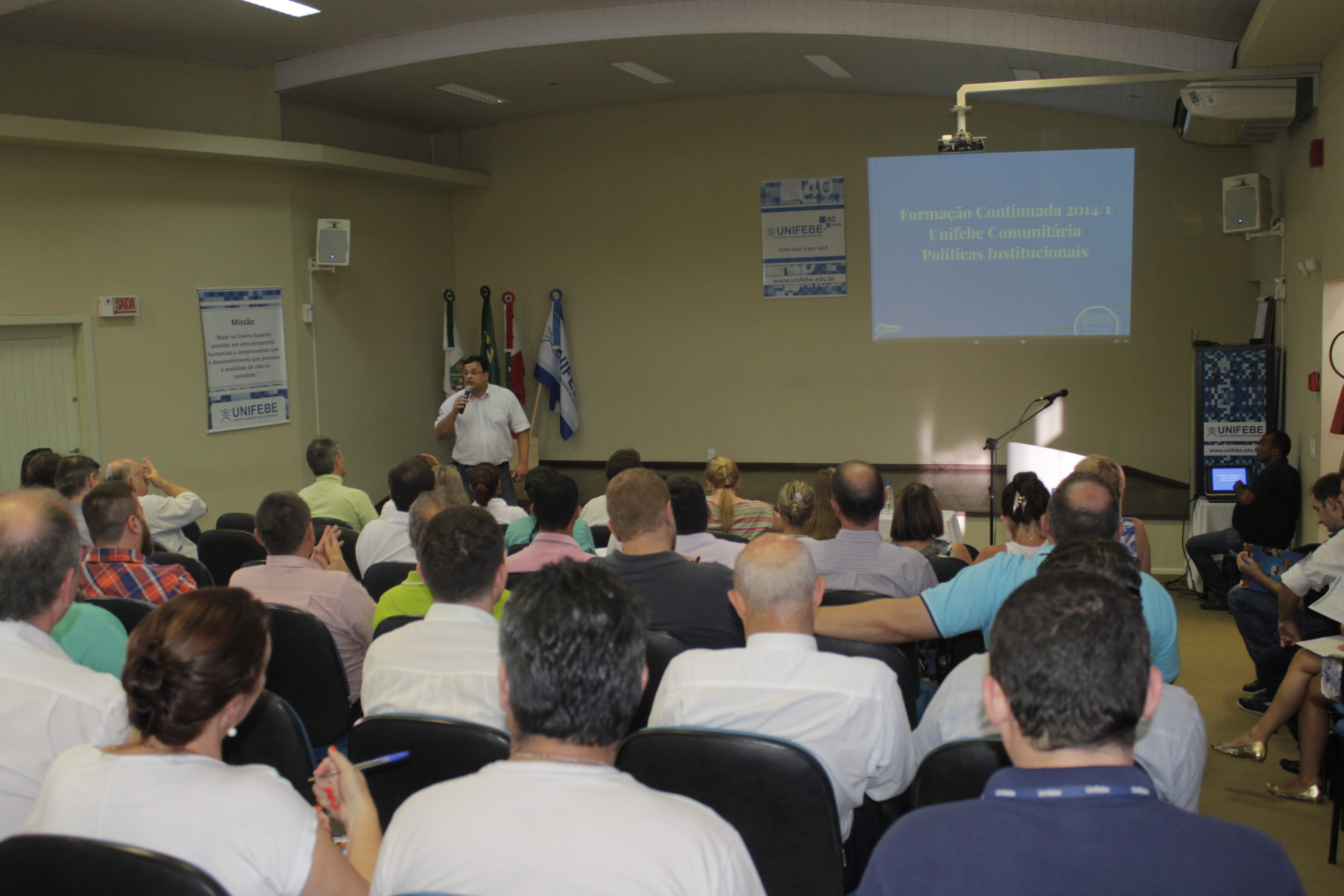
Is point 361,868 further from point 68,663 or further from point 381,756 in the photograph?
point 68,663

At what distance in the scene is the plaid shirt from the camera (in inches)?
125

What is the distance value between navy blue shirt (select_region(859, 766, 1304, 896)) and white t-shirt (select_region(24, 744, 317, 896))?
83 cm

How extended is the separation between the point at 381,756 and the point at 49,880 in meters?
0.68

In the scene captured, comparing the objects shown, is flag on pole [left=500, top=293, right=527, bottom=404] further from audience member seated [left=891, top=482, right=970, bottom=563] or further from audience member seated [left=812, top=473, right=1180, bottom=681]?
audience member seated [left=812, top=473, right=1180, bottom=681]

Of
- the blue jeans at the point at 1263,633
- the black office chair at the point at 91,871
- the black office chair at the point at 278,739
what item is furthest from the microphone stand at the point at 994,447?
the black office chair at the point at 91,871

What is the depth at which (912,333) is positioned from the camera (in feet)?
23.9

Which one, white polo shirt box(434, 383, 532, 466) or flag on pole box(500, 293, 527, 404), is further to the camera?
flag on pole box(500, 293, 527, 404)

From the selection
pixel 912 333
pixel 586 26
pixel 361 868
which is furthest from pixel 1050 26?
pixel 361 868

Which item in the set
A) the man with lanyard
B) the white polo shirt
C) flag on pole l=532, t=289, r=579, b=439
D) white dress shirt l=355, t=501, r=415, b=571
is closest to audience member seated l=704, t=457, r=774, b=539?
white dress shirt l=355, t=501, r=415, b=571

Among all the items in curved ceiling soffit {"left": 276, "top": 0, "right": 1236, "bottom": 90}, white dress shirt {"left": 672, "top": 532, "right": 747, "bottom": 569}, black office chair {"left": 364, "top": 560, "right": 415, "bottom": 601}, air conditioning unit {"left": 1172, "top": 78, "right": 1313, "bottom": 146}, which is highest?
curved ceiling soffit {"left": 276, "top": 0, "right": 1236, "bottom": 90}

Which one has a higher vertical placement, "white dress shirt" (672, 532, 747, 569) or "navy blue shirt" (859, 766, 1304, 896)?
"navy blue shirt" (859, 766, 1304, 896)

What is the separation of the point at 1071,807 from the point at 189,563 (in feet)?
11.6

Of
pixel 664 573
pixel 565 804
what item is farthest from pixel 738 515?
pixel 565 804

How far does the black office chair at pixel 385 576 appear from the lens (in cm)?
353
